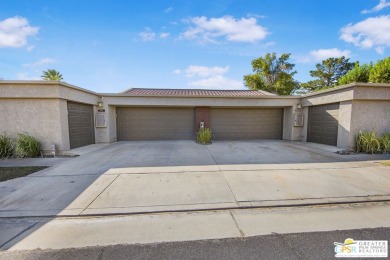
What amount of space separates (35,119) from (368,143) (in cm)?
1425

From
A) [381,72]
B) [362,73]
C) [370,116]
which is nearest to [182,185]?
[370,116]

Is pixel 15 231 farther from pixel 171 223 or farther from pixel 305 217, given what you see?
pixel 305 217

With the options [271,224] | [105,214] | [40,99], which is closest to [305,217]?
[271,224]

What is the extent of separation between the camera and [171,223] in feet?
10.1

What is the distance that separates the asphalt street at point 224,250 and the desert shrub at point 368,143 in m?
7.03

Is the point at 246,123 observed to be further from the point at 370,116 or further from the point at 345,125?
the point at 370,116

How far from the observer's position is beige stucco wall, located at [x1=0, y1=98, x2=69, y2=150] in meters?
7.77

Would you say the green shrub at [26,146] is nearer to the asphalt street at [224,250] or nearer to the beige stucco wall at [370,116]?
the asphalt street at [224,250]

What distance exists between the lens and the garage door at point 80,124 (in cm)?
895

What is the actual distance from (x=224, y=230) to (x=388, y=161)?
747cm

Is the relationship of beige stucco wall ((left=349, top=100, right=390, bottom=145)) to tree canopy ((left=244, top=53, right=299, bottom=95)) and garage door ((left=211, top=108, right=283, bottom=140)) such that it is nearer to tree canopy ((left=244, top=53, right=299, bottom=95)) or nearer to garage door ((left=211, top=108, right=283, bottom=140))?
garage door ((left=211, top=108, right=283, bottom=140))

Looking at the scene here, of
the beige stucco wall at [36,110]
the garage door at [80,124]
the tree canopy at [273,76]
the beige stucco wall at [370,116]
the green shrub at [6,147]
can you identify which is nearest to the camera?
the green shrub at [6,147]

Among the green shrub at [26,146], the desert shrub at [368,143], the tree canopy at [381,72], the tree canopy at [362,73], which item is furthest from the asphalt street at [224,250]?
the tree canopy at [362,73]

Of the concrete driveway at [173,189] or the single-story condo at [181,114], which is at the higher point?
the single-story condo at [181,114]
